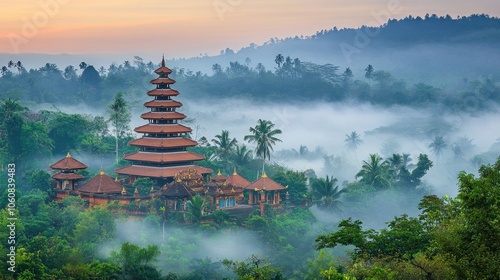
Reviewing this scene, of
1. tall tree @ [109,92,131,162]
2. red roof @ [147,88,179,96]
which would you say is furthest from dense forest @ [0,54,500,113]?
red roof @ [147,88,179,96]

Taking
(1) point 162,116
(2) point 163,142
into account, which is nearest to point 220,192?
(2) point 163,142

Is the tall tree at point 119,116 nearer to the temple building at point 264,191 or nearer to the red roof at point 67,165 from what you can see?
the red roof at point 67,165

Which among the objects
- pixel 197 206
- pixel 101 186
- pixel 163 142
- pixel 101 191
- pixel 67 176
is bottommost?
pixel 197 206

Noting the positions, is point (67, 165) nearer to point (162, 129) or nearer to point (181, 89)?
point (162, 129)

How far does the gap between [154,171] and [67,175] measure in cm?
680

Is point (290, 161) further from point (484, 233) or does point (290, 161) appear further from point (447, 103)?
point (484, 233)

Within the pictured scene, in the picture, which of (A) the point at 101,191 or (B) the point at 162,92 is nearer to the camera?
(A) the point at 101,191

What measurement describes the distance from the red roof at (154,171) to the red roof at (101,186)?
2.67 m

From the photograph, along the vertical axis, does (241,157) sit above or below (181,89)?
below

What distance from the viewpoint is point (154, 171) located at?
6619 centimetres

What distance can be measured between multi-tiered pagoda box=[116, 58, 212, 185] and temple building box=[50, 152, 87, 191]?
3.47 meters

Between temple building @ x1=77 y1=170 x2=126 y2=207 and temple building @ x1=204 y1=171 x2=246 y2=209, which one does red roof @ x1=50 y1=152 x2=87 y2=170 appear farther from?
temple building @ x1=204 y1=171 x2=246 y2=209

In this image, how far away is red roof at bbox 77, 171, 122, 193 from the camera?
208 ft

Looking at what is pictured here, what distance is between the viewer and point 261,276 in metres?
43.1
